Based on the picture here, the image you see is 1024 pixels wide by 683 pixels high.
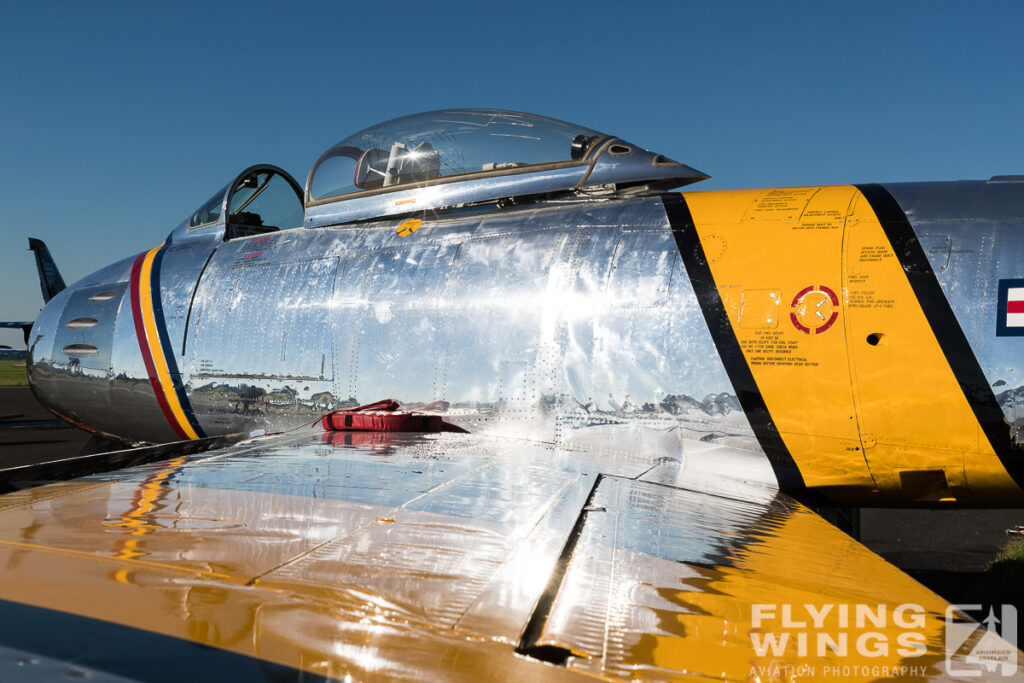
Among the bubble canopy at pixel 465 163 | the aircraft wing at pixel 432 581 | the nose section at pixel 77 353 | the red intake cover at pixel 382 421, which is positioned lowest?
the aircraft wing at pixel 432 581

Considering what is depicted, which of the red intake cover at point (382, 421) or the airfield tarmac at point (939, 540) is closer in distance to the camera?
the red intake cover at point (382, 421)

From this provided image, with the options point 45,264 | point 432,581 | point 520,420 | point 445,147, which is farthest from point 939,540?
point 45,264

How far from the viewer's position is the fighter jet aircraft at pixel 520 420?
1.87 meters

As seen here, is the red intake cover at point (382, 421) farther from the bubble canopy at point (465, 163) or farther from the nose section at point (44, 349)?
the nose section at point (44, 349)

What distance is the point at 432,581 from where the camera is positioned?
213 cm

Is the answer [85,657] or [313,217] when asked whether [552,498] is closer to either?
[85,657]

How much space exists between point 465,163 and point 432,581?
343 centimetres

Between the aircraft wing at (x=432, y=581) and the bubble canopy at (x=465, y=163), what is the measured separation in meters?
2.03

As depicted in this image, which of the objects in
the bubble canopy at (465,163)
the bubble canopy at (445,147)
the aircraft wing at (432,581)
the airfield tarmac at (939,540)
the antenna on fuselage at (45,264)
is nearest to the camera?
the aircraft wing at (432,581)

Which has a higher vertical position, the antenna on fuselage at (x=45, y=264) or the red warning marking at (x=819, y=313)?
the antenna on fuselage at (x=45, y=264)

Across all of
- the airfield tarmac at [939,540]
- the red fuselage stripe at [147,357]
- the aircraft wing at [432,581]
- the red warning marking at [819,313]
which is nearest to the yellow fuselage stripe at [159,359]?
the red fuselage stripe at [147,357]

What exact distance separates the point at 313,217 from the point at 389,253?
92cm

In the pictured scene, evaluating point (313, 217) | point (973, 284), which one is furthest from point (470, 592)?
point (313, 217)

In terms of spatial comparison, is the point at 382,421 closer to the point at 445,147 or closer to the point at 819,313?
the point at 445,147
